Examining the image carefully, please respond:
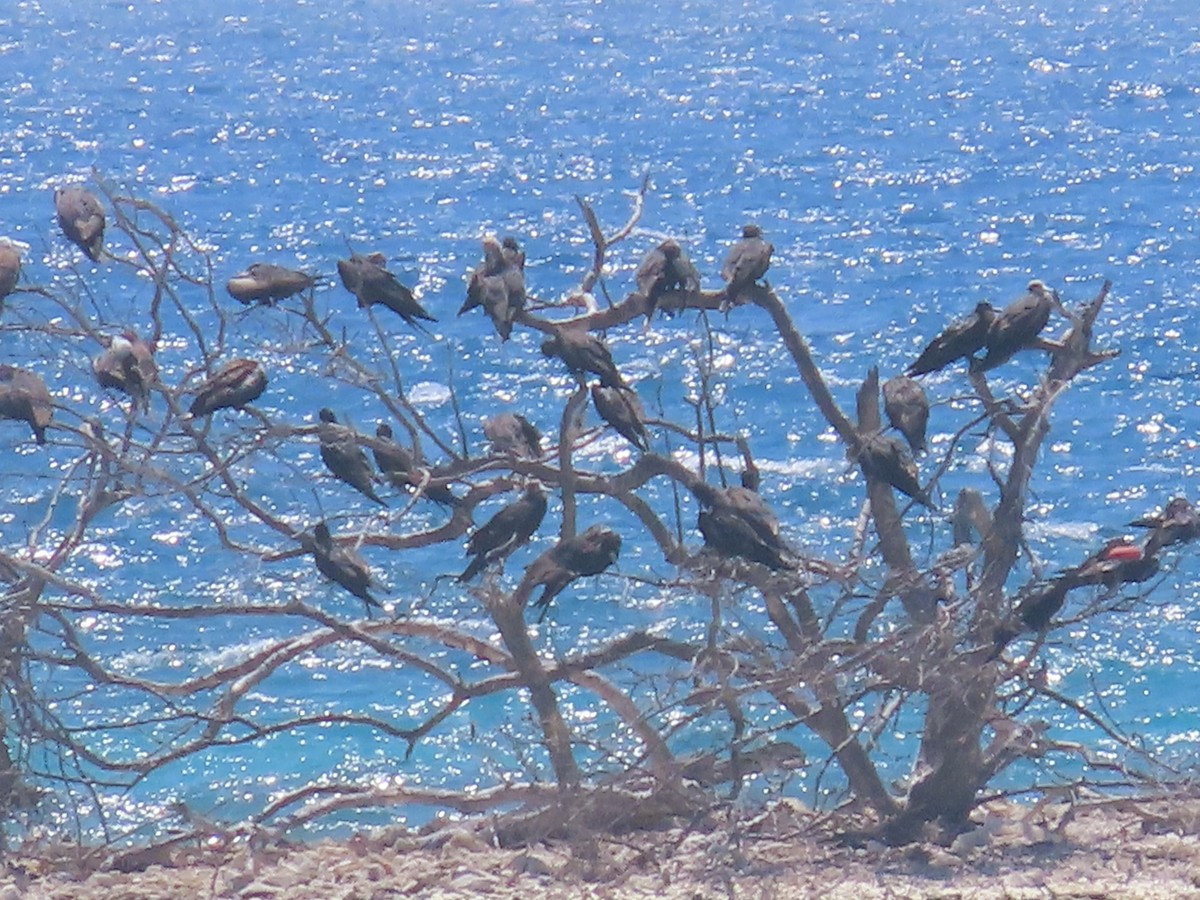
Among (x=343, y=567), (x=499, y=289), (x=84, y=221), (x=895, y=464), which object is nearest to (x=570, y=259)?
(x=84, y=221)

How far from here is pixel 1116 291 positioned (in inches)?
635

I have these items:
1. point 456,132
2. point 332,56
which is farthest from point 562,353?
point 332,56

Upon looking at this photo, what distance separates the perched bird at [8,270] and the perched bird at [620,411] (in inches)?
64.5

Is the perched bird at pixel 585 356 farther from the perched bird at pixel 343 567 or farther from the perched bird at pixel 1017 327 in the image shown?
the perched bird at pixel 1017 327

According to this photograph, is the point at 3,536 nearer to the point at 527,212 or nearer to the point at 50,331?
the point at 50,331

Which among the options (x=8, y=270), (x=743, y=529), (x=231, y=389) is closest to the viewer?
(x=743, y=529)

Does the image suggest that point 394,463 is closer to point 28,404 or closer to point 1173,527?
point 28,404

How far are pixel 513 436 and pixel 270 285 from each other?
31.2 inches

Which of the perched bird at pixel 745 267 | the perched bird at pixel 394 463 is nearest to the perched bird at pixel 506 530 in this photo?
the perched bird at pixel 394 463

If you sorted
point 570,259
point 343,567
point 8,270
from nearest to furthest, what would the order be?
point 343,567, point 8,270, point 570,259

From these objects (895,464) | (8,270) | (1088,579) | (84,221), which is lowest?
(1088,579)

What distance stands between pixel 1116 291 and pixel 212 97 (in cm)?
1378

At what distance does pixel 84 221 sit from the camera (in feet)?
18.1

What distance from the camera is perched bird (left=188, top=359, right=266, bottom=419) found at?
4.95m
